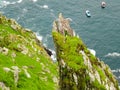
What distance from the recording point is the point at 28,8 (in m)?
158

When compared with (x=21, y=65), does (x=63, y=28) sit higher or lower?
higher

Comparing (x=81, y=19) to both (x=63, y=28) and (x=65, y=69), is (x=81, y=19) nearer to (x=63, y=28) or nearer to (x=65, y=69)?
(x=63, y=28)

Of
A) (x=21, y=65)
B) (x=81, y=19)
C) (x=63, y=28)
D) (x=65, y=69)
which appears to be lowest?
(x=65, y=69)

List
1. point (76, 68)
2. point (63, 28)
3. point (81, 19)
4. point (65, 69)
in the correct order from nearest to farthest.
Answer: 1. point (76, 68)
2. point (65, 69)
3. point (63, 28)
4. point (81, 19)

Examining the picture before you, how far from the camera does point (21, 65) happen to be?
2367 inches

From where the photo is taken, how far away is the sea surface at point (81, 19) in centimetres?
12925

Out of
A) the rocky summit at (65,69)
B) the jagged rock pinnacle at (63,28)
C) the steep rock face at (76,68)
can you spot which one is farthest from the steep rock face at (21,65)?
the steep rock face at (76,68)

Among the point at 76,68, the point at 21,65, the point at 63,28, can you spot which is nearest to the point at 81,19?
the point at 21,65

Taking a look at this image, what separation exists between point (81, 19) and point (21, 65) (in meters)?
92.2

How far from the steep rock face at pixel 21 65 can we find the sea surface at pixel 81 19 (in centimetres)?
4390

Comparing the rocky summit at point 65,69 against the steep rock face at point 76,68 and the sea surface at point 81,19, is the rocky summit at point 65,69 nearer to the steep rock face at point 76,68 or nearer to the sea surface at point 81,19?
the steep rock face at point 76,68

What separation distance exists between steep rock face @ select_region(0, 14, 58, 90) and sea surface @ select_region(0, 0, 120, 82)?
43896 millimetres

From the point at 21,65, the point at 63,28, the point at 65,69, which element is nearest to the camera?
the point at 65,69

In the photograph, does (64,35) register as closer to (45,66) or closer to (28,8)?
(45,66)
